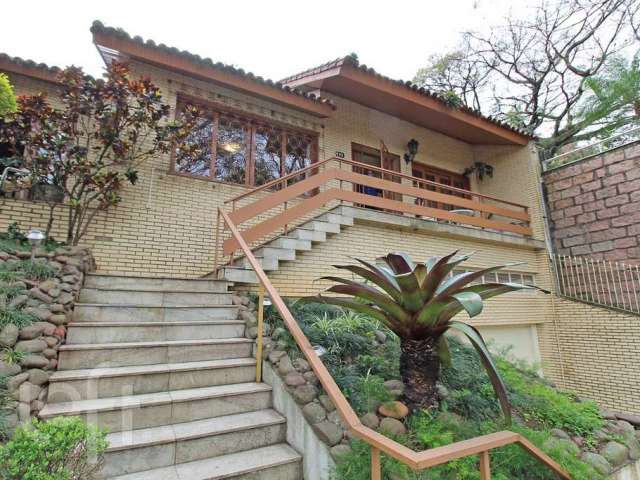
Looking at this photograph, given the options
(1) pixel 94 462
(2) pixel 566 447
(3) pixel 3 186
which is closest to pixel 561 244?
(2) pixel 566 447

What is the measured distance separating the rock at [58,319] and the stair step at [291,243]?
117 inches

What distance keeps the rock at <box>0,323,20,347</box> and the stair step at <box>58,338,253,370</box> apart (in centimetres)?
35

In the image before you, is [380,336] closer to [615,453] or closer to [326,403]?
[326,403]

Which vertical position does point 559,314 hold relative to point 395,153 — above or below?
below

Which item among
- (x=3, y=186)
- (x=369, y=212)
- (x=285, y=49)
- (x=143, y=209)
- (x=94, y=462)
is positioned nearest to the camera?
(x=94, y=462)

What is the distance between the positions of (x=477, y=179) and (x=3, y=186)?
40.5 feet

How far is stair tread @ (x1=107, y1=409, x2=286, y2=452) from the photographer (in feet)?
7.82

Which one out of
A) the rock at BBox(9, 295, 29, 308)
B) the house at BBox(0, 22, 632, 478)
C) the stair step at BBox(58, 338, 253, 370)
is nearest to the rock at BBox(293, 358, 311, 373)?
the stair step at BBox(58, 338, 253, 370)

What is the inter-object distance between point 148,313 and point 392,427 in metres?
2.87

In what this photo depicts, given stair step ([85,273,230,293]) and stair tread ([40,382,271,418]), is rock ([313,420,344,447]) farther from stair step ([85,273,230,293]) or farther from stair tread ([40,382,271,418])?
stair step ([85,273,230,293])

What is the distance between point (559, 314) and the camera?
30.5 ft

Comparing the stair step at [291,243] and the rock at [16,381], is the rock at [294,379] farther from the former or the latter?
the stair step at [291,243]

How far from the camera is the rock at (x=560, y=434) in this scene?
10.6ft

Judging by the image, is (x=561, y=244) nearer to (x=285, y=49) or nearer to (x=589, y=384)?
(x=589, y=384)
